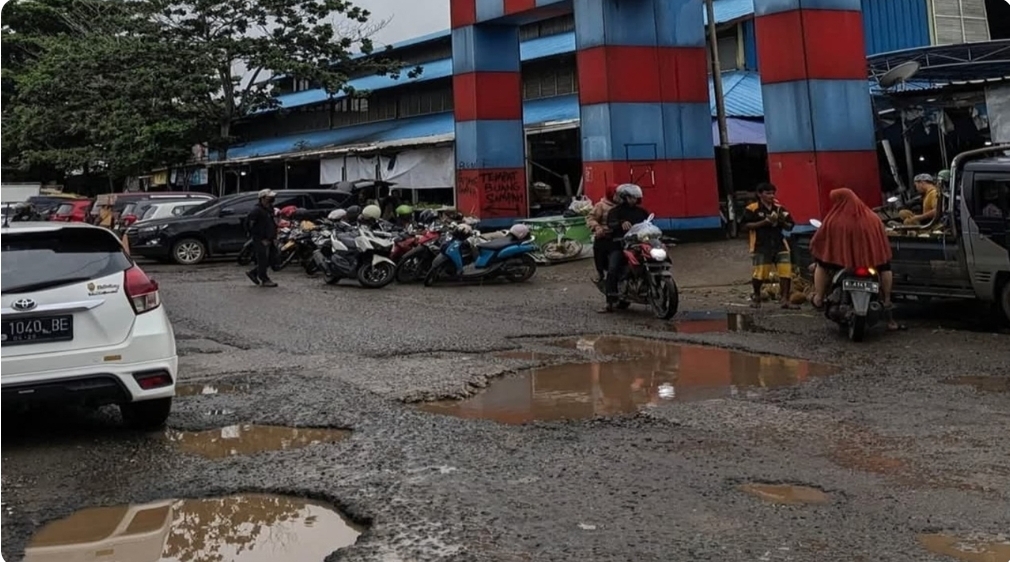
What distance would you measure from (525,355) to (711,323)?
2778 millimetres

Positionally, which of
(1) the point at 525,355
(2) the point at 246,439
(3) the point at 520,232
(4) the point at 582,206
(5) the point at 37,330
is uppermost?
(4) the point at 582,206

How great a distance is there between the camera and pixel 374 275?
15398mm

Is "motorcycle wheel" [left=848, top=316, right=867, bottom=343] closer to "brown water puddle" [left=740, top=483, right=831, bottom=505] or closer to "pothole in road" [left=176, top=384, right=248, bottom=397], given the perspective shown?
"brown water puddle" [left=740, top=483, right=831, bottom=505]

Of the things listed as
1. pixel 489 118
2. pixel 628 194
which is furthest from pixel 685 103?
pixel 628 194

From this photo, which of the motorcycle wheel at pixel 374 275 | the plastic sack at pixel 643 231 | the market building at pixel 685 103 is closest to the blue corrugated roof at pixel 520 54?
the market building at pixel 685 103

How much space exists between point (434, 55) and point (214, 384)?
92.7 feet

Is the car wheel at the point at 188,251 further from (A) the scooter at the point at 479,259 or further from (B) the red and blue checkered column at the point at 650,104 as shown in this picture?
(B) the red and blue checkered column at the point at 650,104

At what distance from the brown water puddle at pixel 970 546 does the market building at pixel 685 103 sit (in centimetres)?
1072

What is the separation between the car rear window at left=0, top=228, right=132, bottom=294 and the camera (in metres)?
5.70

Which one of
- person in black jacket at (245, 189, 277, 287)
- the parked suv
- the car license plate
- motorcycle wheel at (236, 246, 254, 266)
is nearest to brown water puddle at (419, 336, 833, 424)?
the car license plate

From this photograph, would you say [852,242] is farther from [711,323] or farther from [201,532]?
[201,532]

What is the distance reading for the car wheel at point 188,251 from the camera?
20.8m

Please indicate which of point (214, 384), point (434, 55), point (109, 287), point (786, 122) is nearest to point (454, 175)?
point (786, 122)

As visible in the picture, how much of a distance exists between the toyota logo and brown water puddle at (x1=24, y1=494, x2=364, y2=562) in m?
1.49
